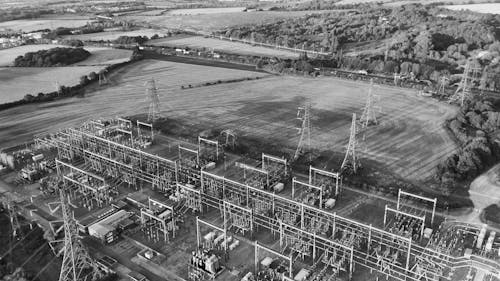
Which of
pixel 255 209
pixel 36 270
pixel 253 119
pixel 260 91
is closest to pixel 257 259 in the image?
pixel 255 209

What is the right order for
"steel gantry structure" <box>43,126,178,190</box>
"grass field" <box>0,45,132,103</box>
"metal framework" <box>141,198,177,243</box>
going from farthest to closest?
1. "grass field" <box>0,45,132,103</box>
2. "steel gantry structure" <box>43,126,178,190</box>
3. "metal framework" <box>141,198,177,243</box>

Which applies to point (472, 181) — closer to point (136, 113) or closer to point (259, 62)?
point (136, 113)

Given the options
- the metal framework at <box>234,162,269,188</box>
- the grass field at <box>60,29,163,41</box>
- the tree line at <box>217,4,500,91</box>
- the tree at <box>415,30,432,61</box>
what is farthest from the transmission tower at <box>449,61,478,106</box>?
the grass field at <box>60,29,163,41</box>

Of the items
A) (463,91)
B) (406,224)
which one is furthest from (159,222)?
(463,91)

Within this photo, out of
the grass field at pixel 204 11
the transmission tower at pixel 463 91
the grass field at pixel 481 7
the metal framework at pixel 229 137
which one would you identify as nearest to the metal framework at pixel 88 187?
the metal framework at pixel 229 137

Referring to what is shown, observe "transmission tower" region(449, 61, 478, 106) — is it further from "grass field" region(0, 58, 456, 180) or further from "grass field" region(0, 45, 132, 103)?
"grass field" region(0, 45, 132, 103)

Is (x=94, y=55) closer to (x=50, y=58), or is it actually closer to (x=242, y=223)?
(x=50, y=58)
